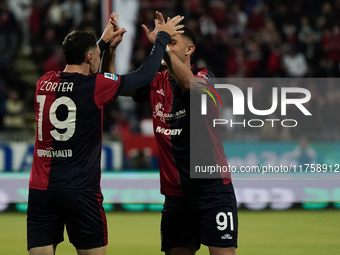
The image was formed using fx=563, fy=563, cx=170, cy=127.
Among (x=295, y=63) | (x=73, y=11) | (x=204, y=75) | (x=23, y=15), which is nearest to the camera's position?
(x=204, y=75)

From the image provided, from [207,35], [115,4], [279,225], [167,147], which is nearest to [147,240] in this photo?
[279,225]

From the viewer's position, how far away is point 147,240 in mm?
7707

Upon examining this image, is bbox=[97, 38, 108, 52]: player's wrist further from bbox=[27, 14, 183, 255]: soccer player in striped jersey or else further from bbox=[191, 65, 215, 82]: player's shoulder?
bbox=[191, 65, 215, 82]: player's shoulder

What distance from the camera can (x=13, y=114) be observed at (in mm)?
12914

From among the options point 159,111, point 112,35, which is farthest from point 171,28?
point 159,111

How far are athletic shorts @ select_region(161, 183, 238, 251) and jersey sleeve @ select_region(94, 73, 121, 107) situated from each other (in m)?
0.96

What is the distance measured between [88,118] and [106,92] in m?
0.24

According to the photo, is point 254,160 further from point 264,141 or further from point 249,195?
point 249,195

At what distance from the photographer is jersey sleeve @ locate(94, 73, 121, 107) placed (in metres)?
4.22

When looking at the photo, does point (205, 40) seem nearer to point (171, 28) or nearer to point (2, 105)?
point (2, 105)

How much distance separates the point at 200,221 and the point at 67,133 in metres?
1.25

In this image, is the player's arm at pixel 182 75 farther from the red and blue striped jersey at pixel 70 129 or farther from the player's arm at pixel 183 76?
the red and blue striped jersey at pixel 70 129

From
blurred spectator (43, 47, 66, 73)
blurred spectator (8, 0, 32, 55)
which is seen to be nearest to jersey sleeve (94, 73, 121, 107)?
blurred spectator (43, 47, 66, 73)

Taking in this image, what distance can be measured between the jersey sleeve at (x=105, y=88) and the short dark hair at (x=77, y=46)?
205 millimetres
